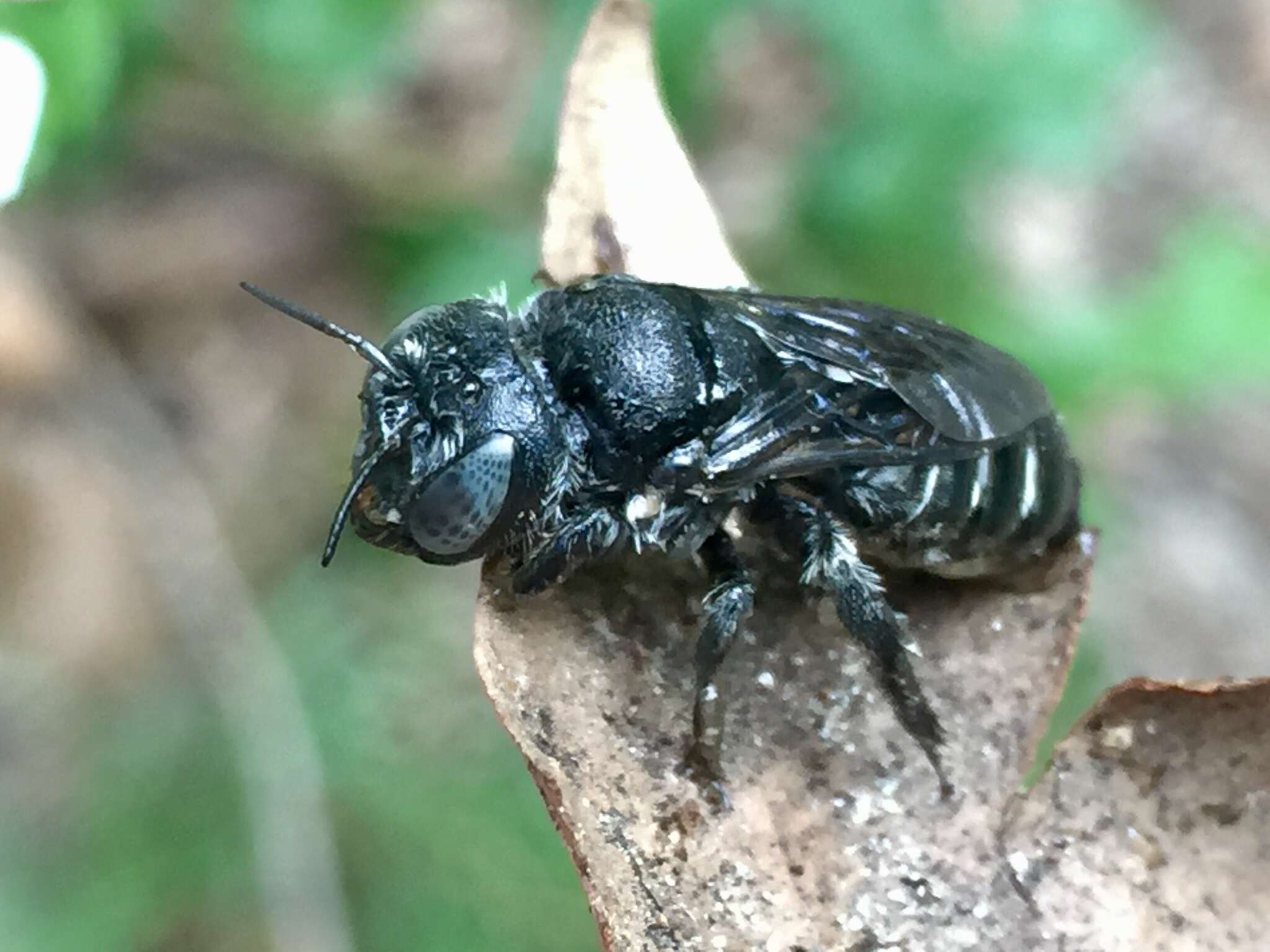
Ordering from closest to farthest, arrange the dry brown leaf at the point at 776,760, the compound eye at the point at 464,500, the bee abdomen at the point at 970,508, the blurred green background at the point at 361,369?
the dry brown leaf at the point at 776,760 < the compound eye at the point at 464,500 < the bee abdomen at the point at 970,508 < the blurred green background at the point at 361,369

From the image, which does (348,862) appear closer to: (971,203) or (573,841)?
(573,841)

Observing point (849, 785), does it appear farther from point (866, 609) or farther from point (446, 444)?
point (446, 444)

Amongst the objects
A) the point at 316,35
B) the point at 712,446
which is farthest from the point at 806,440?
the point at 316,35

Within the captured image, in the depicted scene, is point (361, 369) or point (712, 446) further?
point (361, 369)

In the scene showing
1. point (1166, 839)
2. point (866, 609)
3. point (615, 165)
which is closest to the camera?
point (1166, 839)

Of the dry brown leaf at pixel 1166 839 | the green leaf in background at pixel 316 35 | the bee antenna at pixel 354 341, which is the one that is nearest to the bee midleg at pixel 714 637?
the dry brown leaf at pixel 1166 839

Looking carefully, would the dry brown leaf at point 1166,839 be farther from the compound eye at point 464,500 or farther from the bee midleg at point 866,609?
the compound eye at point 464,500

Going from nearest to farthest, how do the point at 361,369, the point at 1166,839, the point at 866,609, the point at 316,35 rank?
the point at 1166,839 → the point at 866,609 → the point at 316,35 → the point at 361,369
